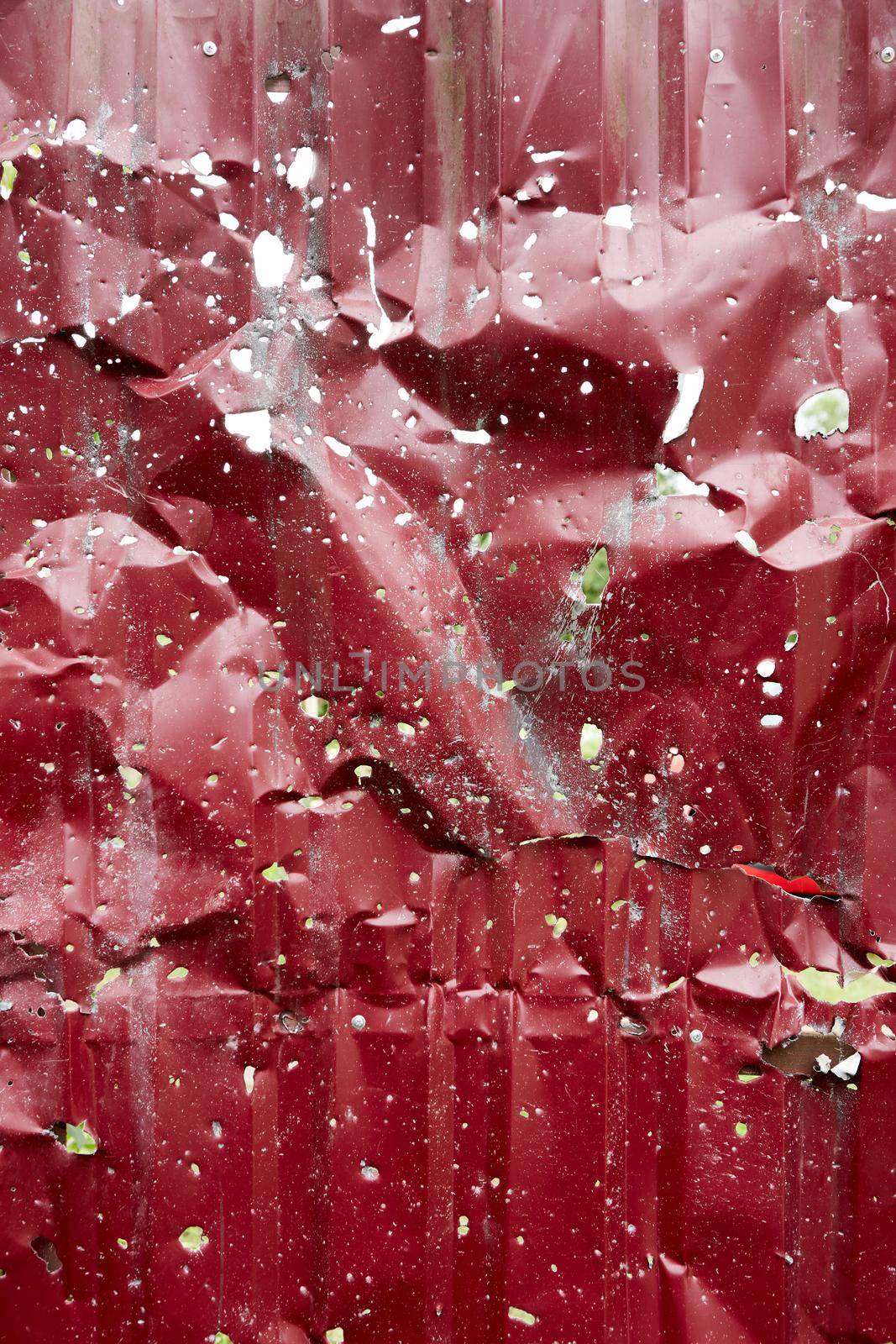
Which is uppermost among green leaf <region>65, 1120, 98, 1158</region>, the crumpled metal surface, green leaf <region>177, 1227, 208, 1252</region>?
the crumpled metal surface

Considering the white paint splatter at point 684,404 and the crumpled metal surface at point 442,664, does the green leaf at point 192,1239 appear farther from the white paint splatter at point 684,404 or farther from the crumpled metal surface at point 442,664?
the white paint splatter at point 684,404

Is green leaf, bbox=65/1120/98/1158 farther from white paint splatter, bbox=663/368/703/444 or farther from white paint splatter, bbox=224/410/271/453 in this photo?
white paint splatter, bbox=663/368/703/444

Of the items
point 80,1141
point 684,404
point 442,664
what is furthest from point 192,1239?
point 684,404

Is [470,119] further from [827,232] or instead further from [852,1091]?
[852,1091]

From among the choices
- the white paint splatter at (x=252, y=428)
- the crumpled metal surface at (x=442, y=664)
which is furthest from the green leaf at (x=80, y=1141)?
the white paint splatter at (x=252, y=428)

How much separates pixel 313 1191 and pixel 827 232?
0.81 metres

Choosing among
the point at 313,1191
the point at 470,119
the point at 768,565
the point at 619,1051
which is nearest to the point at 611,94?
the point at 470,119

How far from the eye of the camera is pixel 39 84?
23.9 inches

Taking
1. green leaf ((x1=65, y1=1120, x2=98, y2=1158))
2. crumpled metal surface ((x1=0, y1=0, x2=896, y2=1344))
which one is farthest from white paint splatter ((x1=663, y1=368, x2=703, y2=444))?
green leaf ((x1=65, y1=1120, x2=98, y2=1158))

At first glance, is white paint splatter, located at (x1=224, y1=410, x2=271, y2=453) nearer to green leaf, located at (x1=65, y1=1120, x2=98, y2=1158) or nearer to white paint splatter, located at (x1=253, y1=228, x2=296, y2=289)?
white paint splatter, located at (x1=253, y1=228, x2=296, y2=289)

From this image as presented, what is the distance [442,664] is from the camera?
62cm

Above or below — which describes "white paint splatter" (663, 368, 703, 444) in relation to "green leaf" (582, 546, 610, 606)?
above

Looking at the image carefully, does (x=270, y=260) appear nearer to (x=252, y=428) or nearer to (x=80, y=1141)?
(x=252, y=428)

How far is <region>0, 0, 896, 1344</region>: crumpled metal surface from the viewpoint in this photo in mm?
602
